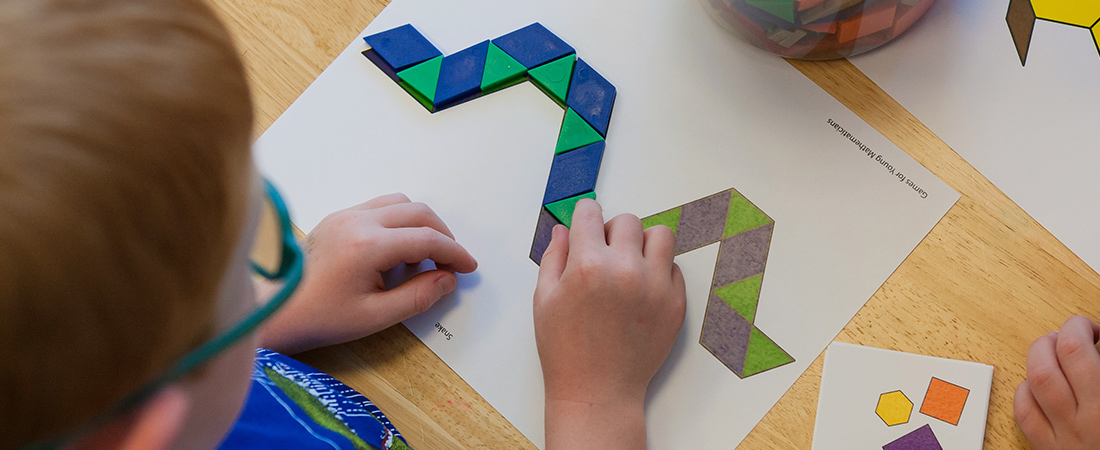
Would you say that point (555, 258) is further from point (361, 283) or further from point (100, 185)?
point (100, 185)

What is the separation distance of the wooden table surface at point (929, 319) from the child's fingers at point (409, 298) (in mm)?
24

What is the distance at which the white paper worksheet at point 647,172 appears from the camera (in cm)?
57

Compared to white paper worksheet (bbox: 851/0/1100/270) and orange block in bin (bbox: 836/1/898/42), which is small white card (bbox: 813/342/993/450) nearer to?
white paper worksheet (bbox: 851/0/1100/270)

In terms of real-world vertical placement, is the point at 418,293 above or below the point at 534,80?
below

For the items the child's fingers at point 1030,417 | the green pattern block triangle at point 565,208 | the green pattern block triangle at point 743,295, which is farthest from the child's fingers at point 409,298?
the child's fingers at point 1030,417

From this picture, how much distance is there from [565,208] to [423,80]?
17 cm

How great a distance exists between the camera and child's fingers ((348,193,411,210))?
604mm

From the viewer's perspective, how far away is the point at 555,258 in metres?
0.58

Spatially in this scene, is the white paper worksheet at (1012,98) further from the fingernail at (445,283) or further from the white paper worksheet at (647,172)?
the fingernail at (445,283)

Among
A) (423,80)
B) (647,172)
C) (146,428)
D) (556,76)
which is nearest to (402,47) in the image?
(423,80)

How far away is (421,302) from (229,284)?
31 cm

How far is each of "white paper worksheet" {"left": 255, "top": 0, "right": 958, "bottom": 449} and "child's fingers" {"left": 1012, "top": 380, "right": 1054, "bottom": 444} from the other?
0.12 metres

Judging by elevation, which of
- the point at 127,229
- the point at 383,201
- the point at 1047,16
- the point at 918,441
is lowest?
the point at 918,441

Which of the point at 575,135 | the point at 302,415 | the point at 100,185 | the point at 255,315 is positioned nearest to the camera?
the point at 100,185
